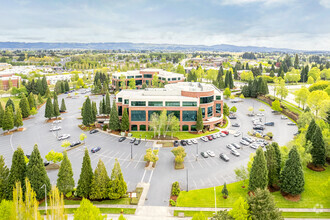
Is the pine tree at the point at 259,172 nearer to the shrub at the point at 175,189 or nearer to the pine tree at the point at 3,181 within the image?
the shrub at the point at 175,189

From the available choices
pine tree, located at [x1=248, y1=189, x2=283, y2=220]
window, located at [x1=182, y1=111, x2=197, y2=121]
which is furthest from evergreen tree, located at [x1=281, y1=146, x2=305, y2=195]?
window, located at [x1=182, y1=111, x2=197, y2=121]

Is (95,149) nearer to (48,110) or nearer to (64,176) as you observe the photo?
(64,176)

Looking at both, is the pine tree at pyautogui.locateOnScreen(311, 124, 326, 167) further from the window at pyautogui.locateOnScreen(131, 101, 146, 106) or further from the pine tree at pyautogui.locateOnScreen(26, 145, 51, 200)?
the pine tree at pyautogui.locateOnScreen(26, 145, 51, 200)

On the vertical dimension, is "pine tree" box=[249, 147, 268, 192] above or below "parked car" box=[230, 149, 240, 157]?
above

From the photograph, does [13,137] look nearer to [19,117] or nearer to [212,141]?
[19,117]

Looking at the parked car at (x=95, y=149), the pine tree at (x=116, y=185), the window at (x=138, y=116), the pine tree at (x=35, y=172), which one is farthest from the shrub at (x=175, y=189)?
the window at (x=138, y=116)

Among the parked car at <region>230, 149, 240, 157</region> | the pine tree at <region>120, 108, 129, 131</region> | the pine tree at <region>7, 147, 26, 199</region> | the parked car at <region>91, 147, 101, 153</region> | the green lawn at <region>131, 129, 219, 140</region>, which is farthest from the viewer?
the pine tree at <region>120, 108, 129, 131</region>

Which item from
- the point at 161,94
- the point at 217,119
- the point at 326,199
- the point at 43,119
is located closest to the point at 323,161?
the point at 326,199
